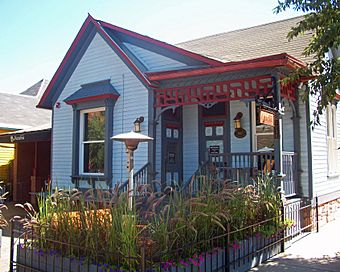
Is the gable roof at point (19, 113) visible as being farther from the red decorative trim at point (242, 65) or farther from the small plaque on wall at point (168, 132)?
the red decorative trim at point (242, 65)

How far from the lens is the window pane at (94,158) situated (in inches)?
443

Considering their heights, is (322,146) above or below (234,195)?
above

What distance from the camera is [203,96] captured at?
9.23m

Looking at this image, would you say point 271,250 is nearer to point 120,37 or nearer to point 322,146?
point 322,146

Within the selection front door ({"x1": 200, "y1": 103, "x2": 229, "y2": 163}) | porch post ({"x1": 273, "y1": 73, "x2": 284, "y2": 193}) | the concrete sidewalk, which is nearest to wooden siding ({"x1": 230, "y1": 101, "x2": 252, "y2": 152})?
front door ({"x1": 200, "y1": 103, "x2": 229, "y2": 163})

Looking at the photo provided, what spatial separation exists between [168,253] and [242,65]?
4.79 meters

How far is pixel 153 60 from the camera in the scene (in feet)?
35.7

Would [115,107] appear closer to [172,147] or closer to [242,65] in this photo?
[172,147]

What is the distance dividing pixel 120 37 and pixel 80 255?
7.94 metres


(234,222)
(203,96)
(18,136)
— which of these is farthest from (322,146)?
(18,136)

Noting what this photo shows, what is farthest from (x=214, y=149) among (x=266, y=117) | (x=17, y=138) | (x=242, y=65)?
(x=17, y=138)

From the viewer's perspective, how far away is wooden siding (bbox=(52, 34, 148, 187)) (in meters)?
10.3

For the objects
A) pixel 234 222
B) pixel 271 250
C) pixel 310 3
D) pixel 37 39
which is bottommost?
pixel 271 250

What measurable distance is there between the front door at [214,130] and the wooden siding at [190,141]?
0.23 metres
